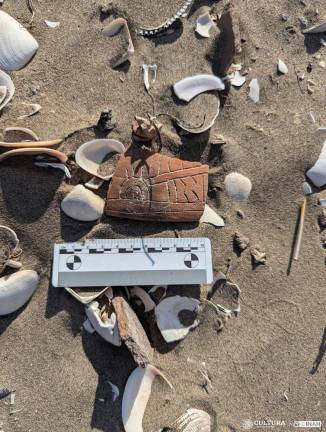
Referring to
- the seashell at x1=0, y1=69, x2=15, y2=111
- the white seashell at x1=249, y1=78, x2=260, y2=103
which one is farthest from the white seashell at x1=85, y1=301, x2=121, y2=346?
the white seashell at x1=249, y1=78, x2=260, y2=103

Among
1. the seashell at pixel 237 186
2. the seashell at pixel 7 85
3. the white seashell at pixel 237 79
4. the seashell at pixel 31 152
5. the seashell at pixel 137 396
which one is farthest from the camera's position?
the white seashell at pixel 237 79

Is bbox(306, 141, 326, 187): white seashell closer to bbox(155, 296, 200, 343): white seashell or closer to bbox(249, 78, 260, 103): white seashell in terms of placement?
bbox(249, 78, 260, 103): white seashell

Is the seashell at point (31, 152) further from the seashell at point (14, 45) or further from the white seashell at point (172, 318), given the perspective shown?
the white seashell at point (172, 318)

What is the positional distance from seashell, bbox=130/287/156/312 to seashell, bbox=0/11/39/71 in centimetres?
197

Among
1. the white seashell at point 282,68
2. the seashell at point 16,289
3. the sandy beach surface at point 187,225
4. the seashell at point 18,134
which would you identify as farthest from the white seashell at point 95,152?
the white seashell at point 282,68

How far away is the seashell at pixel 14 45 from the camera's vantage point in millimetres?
3000

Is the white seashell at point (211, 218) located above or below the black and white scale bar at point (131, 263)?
above

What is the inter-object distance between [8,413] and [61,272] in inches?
43.4

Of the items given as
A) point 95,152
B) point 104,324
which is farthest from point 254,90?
point 104,324

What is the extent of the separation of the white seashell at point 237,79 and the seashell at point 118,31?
2.78 feet

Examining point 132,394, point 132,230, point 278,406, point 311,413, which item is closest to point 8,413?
point 132,394

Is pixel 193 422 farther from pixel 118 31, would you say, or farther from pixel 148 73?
pixel 118 31

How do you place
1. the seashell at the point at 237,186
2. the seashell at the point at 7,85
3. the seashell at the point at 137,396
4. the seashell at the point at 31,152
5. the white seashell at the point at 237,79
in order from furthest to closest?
the white seashell at the point at 237,79 < the seashell at the point at 237,186 < the seashell at the point at 7,85 < the seashell at the point at 137,396 < the seashell at the point at 31,152

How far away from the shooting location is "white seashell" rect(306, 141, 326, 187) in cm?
311
